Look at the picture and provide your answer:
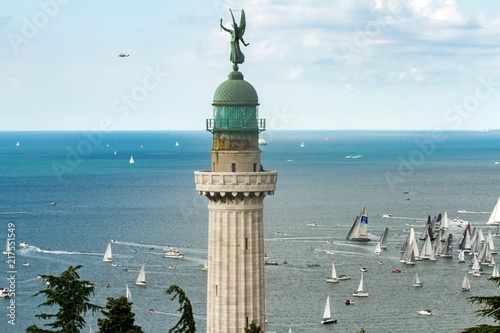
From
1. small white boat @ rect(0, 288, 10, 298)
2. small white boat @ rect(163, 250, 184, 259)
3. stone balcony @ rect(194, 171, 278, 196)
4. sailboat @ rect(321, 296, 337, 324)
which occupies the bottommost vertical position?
stone balcony @ rect(194, 171, 278, 196)

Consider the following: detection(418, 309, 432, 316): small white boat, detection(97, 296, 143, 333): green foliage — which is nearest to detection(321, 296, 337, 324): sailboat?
detection(418, 309, 432, 316): small white boat

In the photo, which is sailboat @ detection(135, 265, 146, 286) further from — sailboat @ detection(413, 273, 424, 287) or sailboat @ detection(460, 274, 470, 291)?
sailboat @ detection(460, 274, 470, 291)

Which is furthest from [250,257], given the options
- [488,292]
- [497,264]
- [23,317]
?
[497,264]

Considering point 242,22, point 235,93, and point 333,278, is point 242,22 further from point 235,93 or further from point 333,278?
point 333,278

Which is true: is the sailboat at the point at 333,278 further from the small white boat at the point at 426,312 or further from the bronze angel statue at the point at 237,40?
the bronze angel statue at the point at 237,40

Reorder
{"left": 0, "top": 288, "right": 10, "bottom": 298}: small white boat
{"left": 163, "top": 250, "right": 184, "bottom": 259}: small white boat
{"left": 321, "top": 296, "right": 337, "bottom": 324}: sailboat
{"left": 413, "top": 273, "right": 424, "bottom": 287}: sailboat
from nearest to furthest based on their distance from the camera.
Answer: {"left": 321, "top": 296, "right": 337, "bottom": 324}: sailboat
{"left": 0, "top": 288, "right": 10, "bottom": 298}: small white boat
{"left": 413, "top": 273, "right": 424, "bottom": 287}: sailboat
{"left": 163, "top": 250, "right": 184, "bottom": 259}: small white boat

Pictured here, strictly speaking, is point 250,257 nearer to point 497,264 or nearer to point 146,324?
point 146,324

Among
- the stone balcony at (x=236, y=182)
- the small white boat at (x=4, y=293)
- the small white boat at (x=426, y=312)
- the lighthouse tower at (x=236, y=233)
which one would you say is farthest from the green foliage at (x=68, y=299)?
the small white boat at (x=4, y=293)
